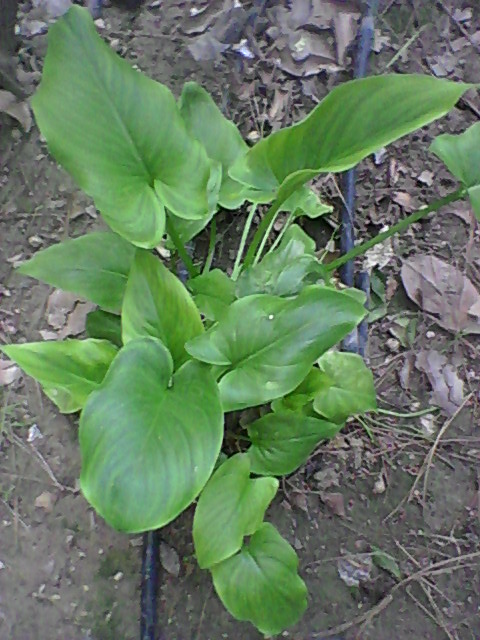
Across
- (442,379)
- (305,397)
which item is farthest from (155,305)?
(442,379)

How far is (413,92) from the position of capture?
0.82m

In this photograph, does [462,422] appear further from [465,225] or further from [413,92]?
[413,92]

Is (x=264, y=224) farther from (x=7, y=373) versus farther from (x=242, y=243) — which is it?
(x=7, y=373)

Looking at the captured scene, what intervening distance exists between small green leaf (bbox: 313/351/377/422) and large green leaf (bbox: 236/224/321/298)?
0.47 ft

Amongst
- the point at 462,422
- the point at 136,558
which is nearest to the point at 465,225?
the point at 462,422

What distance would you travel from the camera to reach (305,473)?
1.27 metres

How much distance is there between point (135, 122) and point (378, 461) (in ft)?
2.49

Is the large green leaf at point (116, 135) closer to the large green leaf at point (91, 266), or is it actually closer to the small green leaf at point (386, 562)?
the large green leaf at point (91, 266)

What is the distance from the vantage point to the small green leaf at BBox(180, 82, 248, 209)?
3.74ft

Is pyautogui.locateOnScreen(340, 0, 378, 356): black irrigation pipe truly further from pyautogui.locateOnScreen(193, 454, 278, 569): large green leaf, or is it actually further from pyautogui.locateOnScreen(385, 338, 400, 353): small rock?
pyautogui.locateOnScreen(193, 454, 278, 569): large green leaf

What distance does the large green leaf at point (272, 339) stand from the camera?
89 centimetres

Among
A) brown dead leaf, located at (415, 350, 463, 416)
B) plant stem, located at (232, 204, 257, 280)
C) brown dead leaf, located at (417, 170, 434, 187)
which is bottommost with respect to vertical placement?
brown dead leaf, located at (415, 350, 463, 416)

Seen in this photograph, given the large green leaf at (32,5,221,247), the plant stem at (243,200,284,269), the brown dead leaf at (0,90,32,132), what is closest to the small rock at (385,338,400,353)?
the plant stem at (243,200,284,269)

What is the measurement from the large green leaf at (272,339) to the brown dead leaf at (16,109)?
76cm
